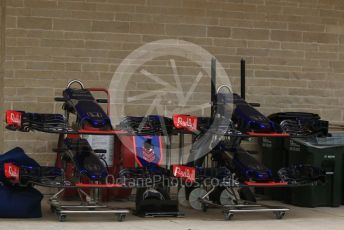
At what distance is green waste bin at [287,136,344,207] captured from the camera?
31.3ft

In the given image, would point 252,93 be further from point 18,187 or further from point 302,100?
point 18,187

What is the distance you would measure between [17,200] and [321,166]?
4.07 meters

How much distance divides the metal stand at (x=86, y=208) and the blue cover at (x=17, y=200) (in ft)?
0.92

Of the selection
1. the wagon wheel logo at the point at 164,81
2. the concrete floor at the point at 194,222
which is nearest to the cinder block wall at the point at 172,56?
the wagon wheel logo at the point at 164,81

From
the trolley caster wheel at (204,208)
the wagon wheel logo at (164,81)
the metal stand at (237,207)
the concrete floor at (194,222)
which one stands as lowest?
the concrete floor at (194,222)

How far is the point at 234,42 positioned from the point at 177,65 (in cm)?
94

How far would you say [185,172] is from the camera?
816 cm

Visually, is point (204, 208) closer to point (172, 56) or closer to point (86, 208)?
point (86, 208)

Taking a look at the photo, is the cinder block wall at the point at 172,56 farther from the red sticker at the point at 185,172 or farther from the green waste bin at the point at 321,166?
the red sticker at the point at 185,172

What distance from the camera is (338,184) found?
970 cm

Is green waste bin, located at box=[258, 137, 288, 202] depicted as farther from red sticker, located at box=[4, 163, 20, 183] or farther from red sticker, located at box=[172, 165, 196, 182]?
red sticker, located at box=[4, 163, 20, 183]

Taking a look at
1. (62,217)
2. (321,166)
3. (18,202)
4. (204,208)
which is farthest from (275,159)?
(18,202)

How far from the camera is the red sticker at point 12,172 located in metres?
7.76

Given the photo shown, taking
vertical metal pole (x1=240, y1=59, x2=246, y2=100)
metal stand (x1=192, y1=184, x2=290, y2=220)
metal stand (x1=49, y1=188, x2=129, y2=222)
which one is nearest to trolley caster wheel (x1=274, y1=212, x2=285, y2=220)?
metal stand (x1=192, y1=184, x2=290, y2=220)
